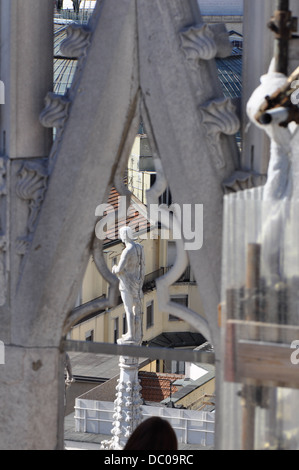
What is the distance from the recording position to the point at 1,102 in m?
Answer: 5.70

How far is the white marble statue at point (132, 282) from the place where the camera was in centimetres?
1073

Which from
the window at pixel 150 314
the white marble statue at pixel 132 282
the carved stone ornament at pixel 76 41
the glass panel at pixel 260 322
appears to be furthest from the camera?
the window at pixel 150 314

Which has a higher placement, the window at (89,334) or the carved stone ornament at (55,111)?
the window at (89,334)

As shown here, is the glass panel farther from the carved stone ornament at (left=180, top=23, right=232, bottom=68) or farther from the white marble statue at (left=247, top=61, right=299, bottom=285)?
the carved stone ornament at (left=180, top=23, right=232, bottom=68)

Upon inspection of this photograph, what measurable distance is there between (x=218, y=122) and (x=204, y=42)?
1.01 ft

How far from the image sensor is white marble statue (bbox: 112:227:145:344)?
1073cm

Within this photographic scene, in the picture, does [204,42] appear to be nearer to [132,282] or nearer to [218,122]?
[218,122]

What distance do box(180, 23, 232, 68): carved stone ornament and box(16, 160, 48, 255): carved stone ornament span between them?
807 mm

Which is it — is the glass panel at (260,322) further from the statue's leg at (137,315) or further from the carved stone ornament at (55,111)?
the statue's leg at (137,315)

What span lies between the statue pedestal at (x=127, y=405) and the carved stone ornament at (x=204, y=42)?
7254mm

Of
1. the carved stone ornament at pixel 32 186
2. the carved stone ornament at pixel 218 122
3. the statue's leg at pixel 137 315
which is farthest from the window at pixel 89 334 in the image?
the carved stone ornament at pixel 218 122

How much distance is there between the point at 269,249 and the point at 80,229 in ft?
4.03

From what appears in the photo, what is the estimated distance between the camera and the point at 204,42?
17.1 feet

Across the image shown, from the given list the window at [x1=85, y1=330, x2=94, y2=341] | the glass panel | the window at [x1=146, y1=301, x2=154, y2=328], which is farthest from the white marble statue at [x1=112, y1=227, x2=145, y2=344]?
the window at [x1=146, y1=301, x2=154, y2=328]
